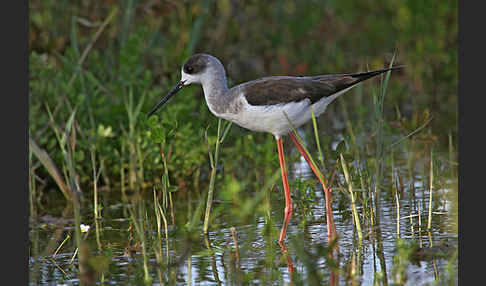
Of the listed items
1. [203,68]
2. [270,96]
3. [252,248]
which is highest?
[203,68]

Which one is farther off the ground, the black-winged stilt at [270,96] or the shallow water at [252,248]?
the black-winged stilt at [270,96]

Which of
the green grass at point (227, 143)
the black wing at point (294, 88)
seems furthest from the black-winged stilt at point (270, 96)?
the green grass at point (227, 143)

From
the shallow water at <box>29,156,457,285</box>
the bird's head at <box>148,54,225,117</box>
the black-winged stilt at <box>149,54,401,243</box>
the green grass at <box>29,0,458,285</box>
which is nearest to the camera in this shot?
the shallow water at <box>29,156,457,285</box>

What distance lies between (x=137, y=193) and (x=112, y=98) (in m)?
1.10

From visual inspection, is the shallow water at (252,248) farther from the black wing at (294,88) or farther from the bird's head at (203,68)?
the bird's head at (203,68)

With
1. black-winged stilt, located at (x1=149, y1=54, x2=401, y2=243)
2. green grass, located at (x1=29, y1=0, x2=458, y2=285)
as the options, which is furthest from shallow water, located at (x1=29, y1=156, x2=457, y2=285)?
black-winged stilt, located at (x1=149, y1=54, x2=401, y2=243)

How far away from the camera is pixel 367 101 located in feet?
32.3

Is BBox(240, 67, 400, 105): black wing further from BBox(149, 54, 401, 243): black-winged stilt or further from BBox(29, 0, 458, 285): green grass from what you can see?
BBox(29, 0, 458, 285): green grass

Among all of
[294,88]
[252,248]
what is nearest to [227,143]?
[294,88]

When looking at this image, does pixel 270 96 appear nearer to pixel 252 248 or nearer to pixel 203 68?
pixel 203 68

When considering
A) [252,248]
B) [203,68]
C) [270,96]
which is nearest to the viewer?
[252,248]

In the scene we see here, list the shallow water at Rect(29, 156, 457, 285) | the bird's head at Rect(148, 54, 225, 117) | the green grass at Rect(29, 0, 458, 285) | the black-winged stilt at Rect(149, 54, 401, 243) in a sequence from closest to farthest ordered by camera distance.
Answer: the shallow water at Rect(29, 156, 457, 285) < the green grass at Rect(29, 0, 458, 285) < the black-winged stilt at Rect(149, 54, 401, 243) < the bird's head at Rect(148, 54, 225, 117)

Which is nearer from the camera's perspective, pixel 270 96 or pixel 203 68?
pixel 270 96

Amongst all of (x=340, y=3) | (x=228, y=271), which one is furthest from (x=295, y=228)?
(x=340, y=3)
